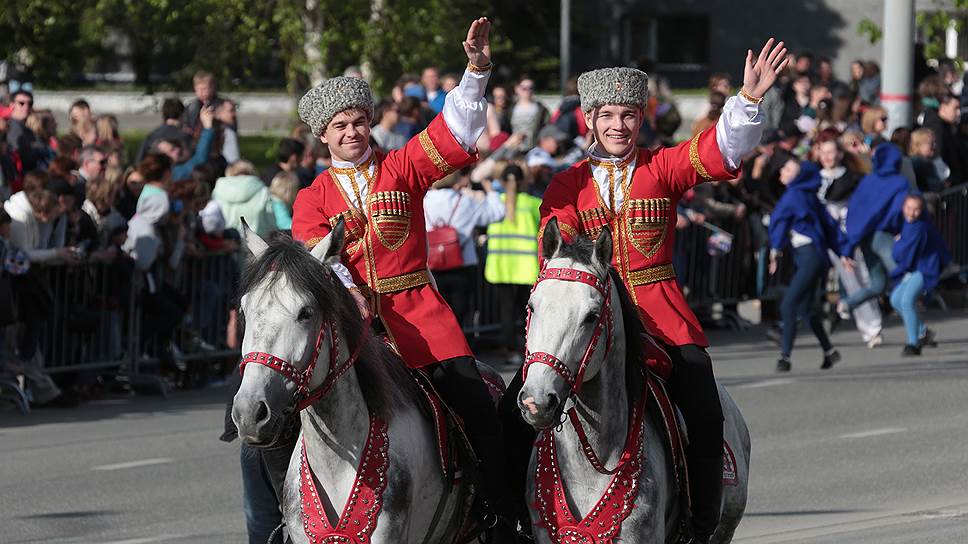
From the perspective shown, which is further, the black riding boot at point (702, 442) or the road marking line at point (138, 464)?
the road marking line at point (138, 464)

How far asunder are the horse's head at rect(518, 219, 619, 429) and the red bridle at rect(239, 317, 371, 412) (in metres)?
0.65

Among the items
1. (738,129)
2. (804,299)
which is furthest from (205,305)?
(738,129)

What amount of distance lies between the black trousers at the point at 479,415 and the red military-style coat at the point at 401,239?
0.07 m

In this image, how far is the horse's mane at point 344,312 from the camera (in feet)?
20.6

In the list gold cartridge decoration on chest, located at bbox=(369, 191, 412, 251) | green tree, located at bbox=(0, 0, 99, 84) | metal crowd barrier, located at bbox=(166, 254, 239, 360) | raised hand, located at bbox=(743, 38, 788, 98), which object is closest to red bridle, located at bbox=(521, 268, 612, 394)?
gold cartridge decoration on chest, located at bbox=(369, 191, 412, 251)

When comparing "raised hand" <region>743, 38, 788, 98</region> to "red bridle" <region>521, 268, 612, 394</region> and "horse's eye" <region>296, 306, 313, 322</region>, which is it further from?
"horse's eye" <region>296, 306, 313, 322</region>

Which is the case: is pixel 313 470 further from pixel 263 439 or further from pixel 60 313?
pixel 60 313

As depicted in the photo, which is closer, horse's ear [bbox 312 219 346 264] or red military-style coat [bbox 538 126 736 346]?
horse's ear [bbox 312 219 346 264]

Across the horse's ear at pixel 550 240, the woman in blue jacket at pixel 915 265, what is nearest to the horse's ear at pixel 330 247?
the horse's ear at pixel 550 240

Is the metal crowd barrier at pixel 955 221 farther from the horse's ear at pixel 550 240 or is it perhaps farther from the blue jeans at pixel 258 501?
the horse's ear at pixel 550 240

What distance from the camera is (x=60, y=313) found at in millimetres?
14031

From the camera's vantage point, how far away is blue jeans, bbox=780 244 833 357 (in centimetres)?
1602

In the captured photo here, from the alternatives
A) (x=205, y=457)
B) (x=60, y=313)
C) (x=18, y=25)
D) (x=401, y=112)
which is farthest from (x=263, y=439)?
(x=18, y=25)

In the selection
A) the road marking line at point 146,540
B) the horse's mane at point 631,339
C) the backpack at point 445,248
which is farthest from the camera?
the backpack at point 445,248
